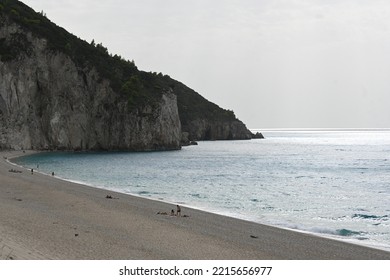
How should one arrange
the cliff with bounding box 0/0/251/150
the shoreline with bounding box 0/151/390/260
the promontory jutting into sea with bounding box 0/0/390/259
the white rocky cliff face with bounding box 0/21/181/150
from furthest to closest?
the cliff with bounding box 0/0/251/150 < the white rocky cliff face with bounding box 0/21/181/150 < the promontory jutting into sea with bounding box 0/0/390/259 < the shoreline with bounding box 0/151/390/260

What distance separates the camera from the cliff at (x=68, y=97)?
351 feet

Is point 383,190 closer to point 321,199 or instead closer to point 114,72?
point 321,199

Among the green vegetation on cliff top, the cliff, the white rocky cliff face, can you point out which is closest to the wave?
the cliff

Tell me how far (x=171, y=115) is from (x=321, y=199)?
10027 cm

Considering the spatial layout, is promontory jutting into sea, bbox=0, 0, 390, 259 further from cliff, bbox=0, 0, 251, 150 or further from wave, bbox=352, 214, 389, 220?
wave, bbox=352, 214, 389, 220

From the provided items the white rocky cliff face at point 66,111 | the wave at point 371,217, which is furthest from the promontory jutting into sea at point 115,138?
the wave at point 371,217

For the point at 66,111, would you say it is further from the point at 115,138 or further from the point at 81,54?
the point at 81,54

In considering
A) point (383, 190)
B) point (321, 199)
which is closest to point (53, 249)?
point (321, 199)

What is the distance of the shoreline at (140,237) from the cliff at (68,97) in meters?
86.1

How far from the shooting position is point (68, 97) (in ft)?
388

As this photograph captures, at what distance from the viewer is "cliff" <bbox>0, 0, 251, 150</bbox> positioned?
10688 cm

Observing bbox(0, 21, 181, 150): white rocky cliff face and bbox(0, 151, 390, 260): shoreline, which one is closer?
bbox(0, 151, 390, 260): shoreline

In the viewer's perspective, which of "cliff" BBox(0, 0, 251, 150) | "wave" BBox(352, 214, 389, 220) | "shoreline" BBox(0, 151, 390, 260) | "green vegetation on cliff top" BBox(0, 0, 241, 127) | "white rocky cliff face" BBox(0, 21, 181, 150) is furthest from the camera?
"green vegetation on cliff top" BBox(0, 0, 241, 127)

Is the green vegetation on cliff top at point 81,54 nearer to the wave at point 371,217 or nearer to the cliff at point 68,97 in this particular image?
the cliff at point 68,97
